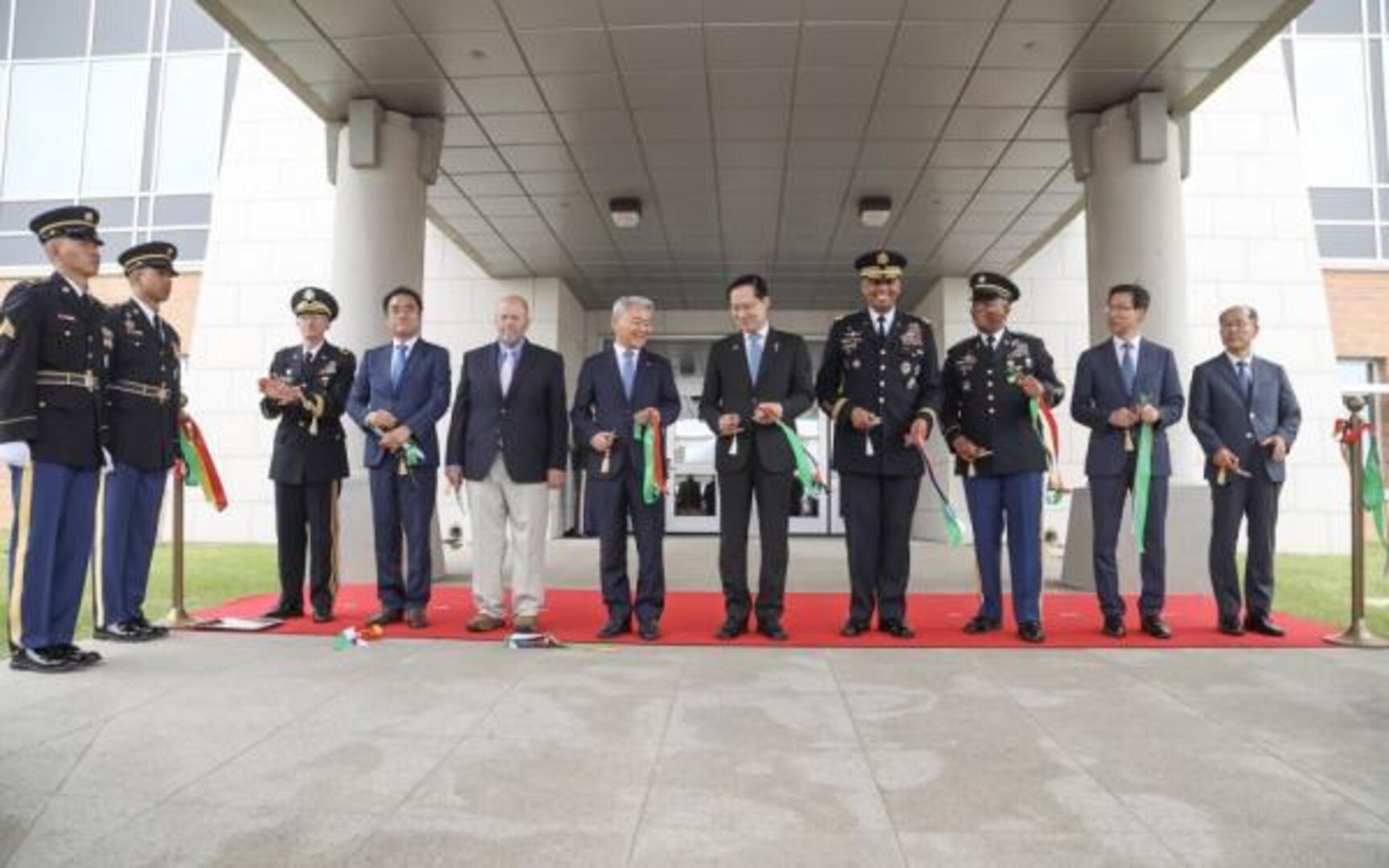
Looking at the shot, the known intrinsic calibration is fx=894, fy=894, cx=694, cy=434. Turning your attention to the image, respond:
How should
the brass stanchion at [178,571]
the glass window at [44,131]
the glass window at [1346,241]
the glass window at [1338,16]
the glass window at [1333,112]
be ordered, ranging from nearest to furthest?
1. the brass stanchion at [178,571]
2. the glass window at [1346,241]
3. the glass window at [1333,112]
4. the glass window at [1338,16]
5. the glass window at [44,131]

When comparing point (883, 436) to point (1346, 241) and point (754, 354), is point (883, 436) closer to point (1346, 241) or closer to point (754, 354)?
point (754, 354)

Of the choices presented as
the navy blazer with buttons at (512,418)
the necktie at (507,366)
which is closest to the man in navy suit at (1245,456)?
the navy blazer with buttons at (512,418)

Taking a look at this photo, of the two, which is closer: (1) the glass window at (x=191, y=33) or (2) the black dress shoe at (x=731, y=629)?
(2) the black dress shoe at (x=731, y=629)

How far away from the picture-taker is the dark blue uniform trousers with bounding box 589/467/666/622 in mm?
4457

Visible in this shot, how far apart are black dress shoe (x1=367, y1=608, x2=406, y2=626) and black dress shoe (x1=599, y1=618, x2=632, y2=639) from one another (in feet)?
3.87

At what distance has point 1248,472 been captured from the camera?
15.2ft

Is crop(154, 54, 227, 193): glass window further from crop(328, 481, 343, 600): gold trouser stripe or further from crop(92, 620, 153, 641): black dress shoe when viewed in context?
crop(92, 620, 153, 641): black dress shoe

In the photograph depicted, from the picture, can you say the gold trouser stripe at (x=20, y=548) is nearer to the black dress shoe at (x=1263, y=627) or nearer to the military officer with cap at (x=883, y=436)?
the military officer with cap at (x=883, y=436)

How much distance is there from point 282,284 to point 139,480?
26.2 feet

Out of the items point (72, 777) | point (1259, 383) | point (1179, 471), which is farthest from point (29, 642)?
point (1179, 471)

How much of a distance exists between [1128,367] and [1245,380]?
61cm

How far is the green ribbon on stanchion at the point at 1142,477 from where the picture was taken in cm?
458

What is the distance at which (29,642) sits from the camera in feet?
11.8

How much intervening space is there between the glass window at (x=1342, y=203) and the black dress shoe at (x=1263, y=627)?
1052 cm
